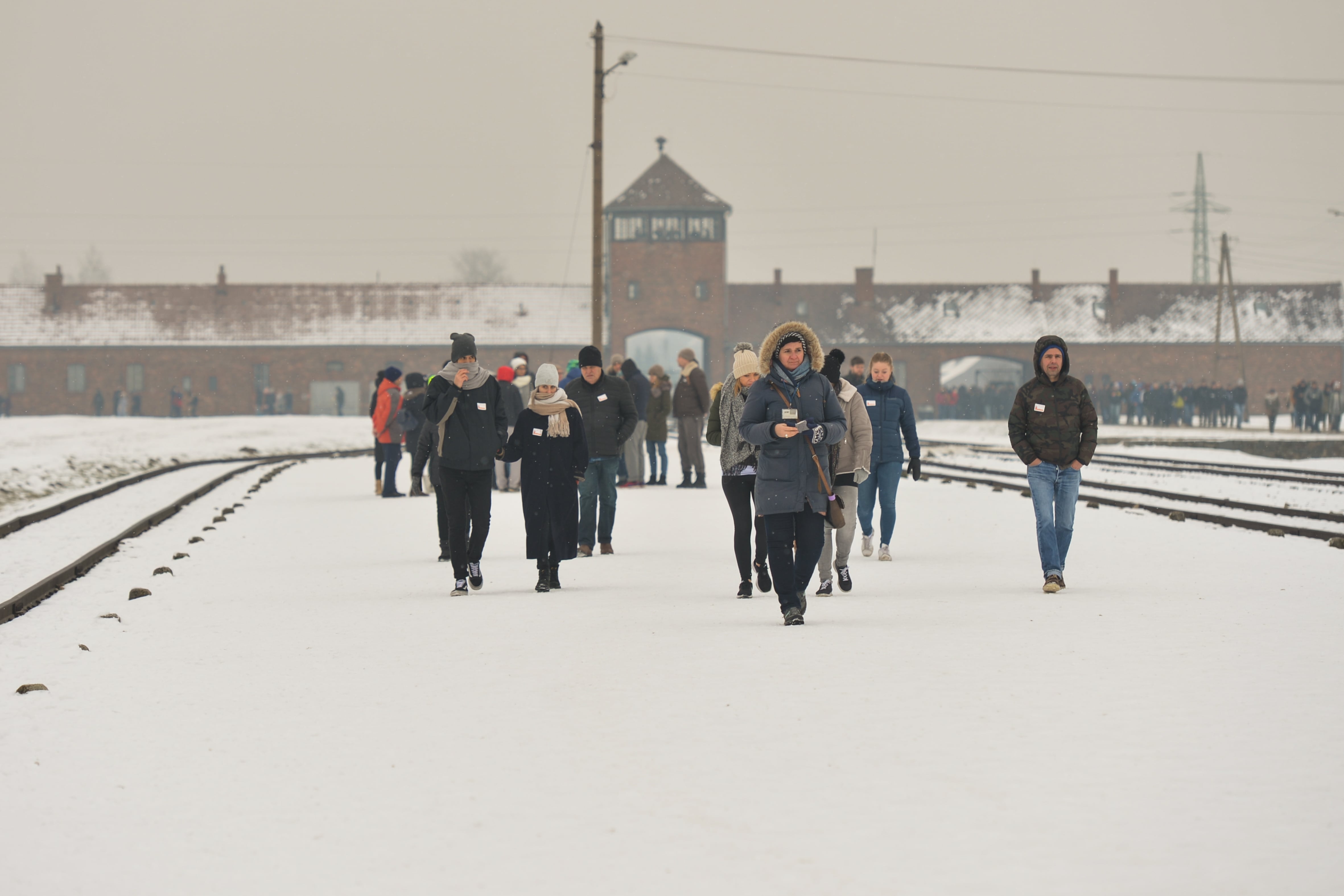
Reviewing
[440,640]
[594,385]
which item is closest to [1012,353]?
[594,385]

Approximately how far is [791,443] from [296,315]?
6917 cm

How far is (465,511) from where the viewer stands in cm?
1051

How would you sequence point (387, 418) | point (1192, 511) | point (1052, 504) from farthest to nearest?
1. point (387, 418)
2. point (1192, 511)
3. point (1052, 504)

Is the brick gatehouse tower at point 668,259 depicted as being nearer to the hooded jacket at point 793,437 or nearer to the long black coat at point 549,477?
the long black coat at point 549,477

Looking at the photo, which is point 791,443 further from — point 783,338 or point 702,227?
point 702,227

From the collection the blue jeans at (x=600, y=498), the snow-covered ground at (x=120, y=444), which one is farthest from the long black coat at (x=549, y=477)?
the snow-covered ground at (x=120, y=444)

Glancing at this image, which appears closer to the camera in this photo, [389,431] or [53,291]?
[389,431]

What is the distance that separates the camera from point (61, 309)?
74.5 metres

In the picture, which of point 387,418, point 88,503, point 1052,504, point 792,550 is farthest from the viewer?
point 387,418

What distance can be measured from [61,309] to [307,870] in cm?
7636

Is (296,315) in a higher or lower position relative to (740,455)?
higher

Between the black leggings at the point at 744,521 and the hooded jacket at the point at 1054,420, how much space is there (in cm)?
180

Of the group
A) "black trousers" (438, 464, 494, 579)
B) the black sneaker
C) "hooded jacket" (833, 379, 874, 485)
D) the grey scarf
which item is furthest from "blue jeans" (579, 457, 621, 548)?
"hooded jacket" (833, 379, 874, 485)

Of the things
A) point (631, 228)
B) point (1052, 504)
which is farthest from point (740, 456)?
point (631, 228)
